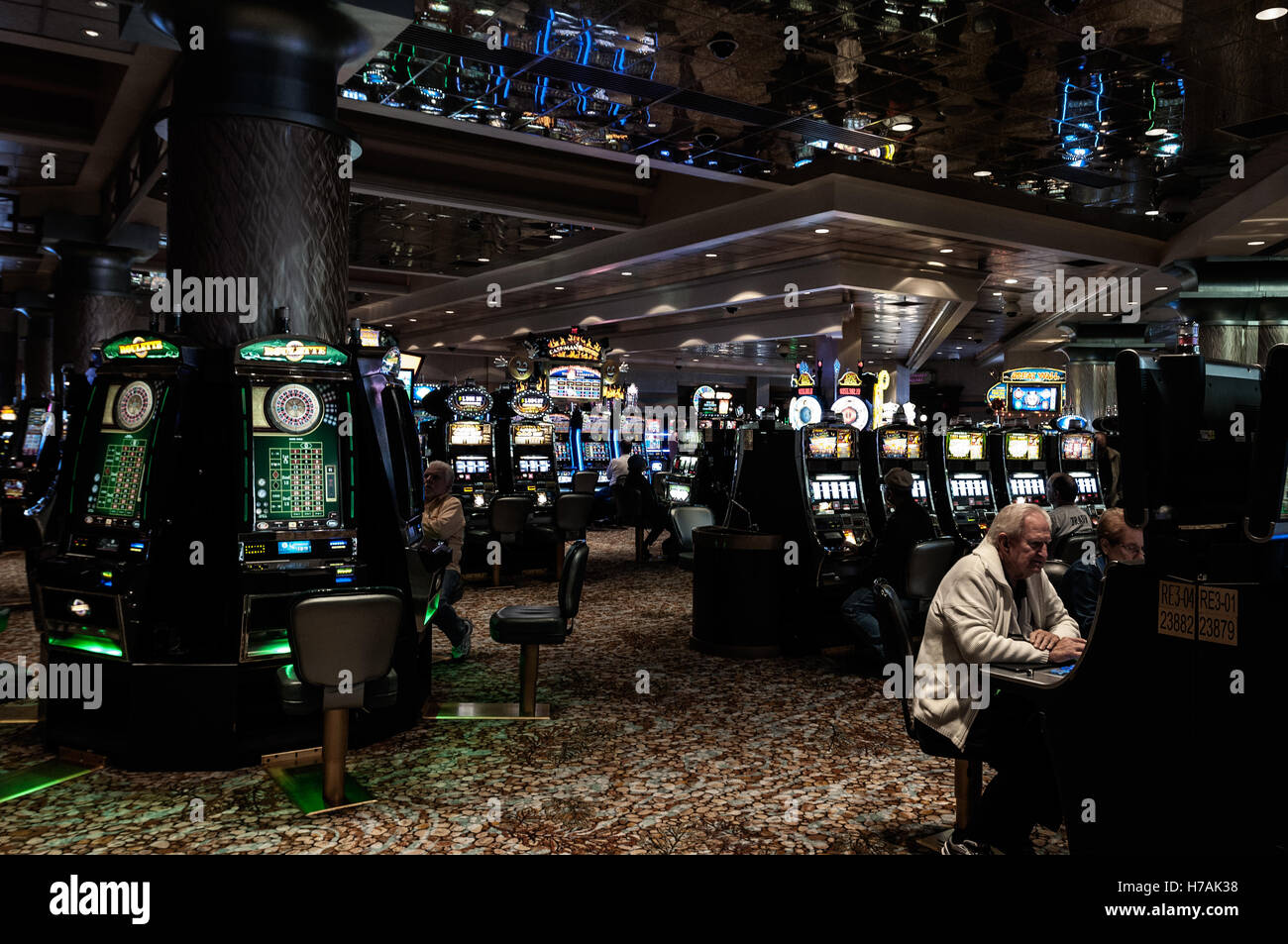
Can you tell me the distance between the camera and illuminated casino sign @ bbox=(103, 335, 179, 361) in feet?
14.4

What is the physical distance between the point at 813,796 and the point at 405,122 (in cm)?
884

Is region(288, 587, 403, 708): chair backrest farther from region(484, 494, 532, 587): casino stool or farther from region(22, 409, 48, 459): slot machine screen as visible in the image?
region(22, 409, 48, 459): slot machine screen

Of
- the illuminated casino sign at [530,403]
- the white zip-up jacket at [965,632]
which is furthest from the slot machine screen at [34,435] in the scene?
the white zip-up jacket at [965,632]

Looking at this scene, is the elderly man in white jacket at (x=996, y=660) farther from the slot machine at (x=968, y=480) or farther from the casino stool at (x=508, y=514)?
the casino stool at (x=508, y=514)

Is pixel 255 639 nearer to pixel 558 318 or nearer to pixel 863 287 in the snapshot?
pixel 863 287

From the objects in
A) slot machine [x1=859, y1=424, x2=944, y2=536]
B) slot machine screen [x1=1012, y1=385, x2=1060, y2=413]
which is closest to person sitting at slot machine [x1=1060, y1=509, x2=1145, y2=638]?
slot machine [x1=859, y1=424, x2=944, y2=536]

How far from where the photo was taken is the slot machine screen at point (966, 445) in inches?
336

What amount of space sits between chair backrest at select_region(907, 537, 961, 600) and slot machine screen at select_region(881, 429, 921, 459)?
3.53 meters

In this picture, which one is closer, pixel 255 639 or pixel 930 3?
pixel 255 639

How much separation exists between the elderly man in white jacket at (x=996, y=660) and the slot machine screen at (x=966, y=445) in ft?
17.7

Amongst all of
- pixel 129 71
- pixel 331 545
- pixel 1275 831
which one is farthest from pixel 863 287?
pixel 1275 831
